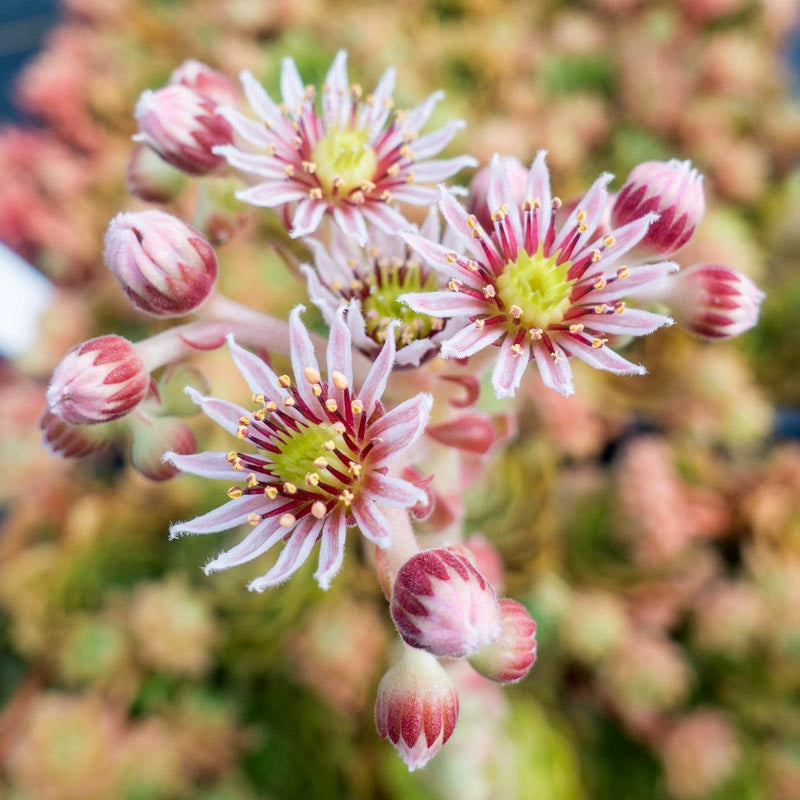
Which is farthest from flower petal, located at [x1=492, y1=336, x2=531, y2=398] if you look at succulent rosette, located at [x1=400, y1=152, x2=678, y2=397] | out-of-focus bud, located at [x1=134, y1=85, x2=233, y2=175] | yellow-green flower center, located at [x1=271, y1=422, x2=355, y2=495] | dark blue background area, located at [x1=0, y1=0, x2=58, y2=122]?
dark blue background area, located at [x1=0, y1=0, x2=58, y2=122]

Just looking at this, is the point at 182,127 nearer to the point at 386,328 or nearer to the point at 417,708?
the point at 386,328

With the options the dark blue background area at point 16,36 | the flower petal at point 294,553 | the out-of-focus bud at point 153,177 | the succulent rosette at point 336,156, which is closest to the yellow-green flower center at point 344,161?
the succulent rosette at point 336,156

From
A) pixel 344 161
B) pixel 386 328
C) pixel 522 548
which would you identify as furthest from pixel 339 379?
pixel 522 548

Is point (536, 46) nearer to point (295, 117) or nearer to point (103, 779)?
point (295, 117)

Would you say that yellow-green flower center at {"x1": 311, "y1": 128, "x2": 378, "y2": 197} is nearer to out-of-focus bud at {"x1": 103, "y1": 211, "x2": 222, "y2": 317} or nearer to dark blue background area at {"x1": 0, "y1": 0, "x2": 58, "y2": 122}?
out-of-focus bud at {"x1": 103, "y1": 211, "x2": 222, "y2": 317}

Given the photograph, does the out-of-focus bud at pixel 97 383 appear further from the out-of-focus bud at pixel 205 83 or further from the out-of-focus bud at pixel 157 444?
the out-of-focus bud at pixel 205 83

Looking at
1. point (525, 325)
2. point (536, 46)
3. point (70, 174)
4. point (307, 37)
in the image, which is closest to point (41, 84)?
point (70, 174)
